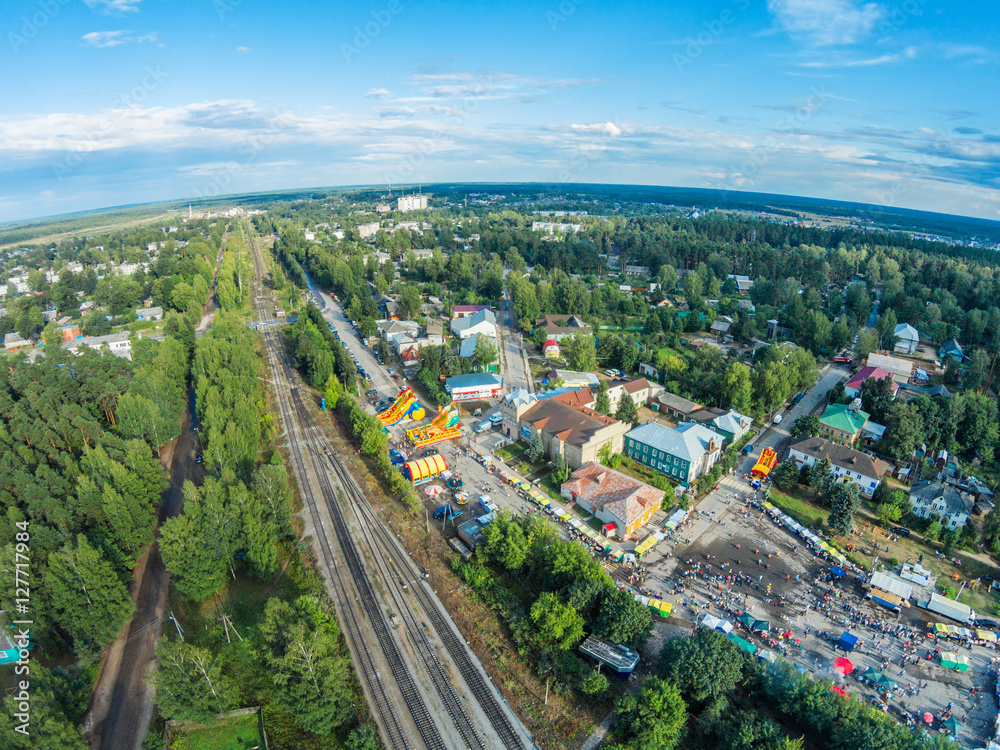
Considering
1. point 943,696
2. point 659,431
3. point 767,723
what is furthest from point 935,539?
point 767,723

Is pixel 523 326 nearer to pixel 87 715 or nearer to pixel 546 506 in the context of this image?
pixel 546 506

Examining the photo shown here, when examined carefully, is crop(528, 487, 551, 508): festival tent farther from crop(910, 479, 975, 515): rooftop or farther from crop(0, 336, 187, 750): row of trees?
crop(910, 479, 975, 515): rooftop

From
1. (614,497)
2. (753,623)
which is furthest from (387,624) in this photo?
(753,623)

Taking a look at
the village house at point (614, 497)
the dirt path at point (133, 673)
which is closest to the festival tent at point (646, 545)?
the village house at point (614, 497)

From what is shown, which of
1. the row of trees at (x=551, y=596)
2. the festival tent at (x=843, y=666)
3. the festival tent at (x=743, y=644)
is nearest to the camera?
the row of trees at (x=551, y=596)

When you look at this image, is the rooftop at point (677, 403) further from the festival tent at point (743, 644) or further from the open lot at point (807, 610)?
the festival tent at point (743, 644)

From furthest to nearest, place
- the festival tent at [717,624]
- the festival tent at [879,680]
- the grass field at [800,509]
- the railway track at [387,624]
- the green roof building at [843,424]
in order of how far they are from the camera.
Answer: the green roof building at [843,424]
the grass field at [800,509]
the festival tent at [717,624]
the festival tent at [879,680]
the railway track at [387,624]

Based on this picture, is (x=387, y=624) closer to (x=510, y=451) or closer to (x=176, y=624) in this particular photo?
(x=176, y=624)
